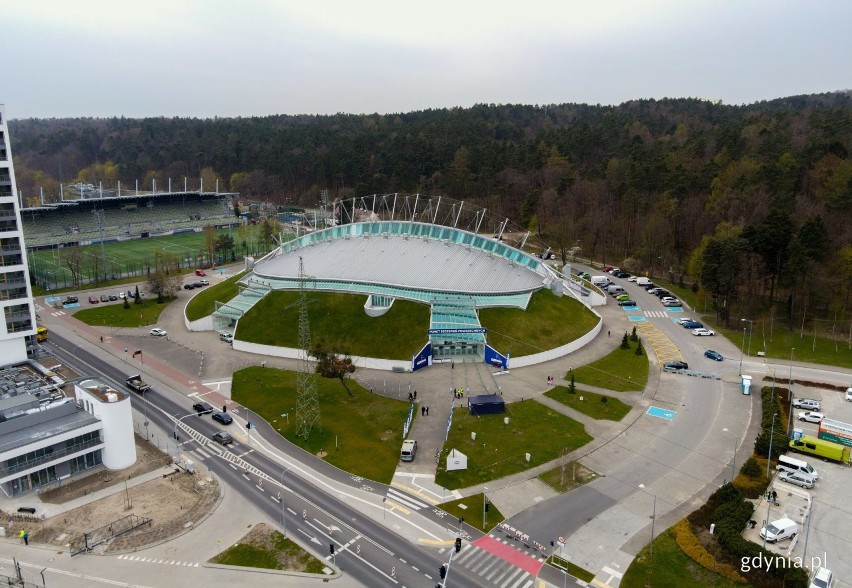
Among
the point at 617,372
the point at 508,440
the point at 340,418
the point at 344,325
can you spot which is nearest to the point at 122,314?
the point at 344,325

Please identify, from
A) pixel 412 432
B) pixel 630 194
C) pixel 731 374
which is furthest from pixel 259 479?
pixel 630 194

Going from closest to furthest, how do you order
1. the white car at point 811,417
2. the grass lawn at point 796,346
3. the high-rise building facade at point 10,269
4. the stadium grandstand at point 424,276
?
→ 1. the white car at point 811,417
2. the high-rise building facade at point 10,269
3. the stadium grandstand at point 424,276
4. the grass lawn at point 796,346

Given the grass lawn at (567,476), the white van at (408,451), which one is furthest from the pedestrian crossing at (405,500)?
the grass lawn at (567,476)

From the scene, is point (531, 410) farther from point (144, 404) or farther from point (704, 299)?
point (704, 299)

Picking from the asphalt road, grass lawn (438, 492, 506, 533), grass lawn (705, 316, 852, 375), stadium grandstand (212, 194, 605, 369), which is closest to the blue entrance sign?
stadium grandstand (212, 194, 605, 369)

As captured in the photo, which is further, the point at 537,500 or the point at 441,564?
the point at 537,500

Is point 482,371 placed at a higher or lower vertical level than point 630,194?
lower

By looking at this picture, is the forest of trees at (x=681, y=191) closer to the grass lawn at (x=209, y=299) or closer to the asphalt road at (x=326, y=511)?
the asphalt road at (x=326, y=511)

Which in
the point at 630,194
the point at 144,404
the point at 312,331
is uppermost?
the point at 630,194
